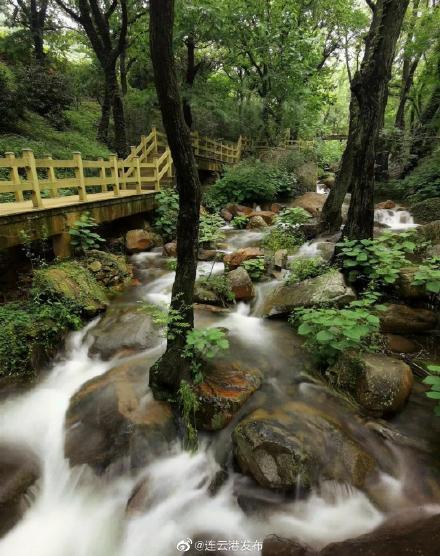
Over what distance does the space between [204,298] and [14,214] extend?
3.56 metres

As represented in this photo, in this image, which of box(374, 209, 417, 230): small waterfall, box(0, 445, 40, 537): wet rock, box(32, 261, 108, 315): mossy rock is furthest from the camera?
box(374, 209, 417, 230): small waterfall

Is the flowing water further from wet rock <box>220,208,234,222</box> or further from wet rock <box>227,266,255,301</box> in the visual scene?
wet rock <box>220,208,234,222</box>

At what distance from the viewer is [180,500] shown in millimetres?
3410

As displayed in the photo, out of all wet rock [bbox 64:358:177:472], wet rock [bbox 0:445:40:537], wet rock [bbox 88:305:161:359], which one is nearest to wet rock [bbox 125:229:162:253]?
wet rock [bbox 88:305:161:359]

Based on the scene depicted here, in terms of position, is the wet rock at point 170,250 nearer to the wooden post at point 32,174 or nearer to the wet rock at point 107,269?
the wet rock at point 107,269

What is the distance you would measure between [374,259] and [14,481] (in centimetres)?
569

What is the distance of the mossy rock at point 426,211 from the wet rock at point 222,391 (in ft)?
28.7

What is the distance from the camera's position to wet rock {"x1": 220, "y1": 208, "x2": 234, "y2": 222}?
12098mm

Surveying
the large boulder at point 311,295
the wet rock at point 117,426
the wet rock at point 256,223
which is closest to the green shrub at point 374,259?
the large boulder at point 311,295

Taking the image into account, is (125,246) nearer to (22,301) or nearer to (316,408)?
(22,301)

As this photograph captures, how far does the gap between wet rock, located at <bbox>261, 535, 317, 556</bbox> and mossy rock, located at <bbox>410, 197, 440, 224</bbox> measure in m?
9.95

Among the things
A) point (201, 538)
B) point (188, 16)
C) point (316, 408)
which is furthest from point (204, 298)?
point (188, 16)

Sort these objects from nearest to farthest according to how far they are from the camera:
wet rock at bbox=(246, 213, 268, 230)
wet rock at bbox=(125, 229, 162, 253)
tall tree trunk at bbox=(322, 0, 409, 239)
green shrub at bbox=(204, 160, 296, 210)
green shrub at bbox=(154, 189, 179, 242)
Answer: tall tree trunk at bbox=(322, 0, 409, 239) < wet rock at bbox=(125, 229, 162, 253) < green shrub at bbox=(154, 189, 179, 242) < wet rock at bbox=(246, 213, 268, 230) < green shrub at bbox=(204, 160, 296, 210)

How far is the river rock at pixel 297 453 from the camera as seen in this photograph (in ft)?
10.4
